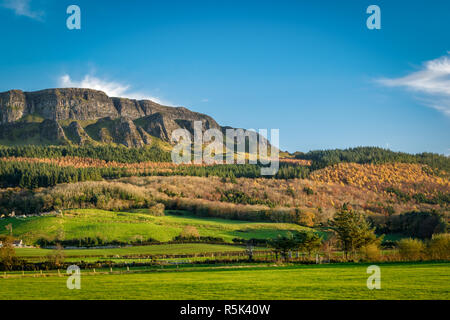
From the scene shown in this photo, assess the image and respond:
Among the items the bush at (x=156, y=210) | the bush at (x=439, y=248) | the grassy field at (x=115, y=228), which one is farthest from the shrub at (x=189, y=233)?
the bush at (x=439, y=248)

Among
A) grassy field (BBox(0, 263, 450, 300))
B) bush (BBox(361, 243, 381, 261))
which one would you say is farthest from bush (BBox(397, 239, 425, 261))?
grassy field (BBox(0, 263, 450, 300))

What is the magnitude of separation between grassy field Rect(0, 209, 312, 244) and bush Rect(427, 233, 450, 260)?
53.7 metres

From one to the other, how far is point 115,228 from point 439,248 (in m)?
81.8

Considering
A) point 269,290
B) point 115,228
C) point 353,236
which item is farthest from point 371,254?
point 115,228

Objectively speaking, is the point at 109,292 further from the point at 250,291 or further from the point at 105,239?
the point at 105,239

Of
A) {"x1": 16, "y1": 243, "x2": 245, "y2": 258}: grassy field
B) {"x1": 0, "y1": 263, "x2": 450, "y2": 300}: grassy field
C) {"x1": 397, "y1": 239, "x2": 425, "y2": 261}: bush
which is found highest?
{"x1": 0, "y1": 263, "x2": 450, "y2": 300}: grassy field

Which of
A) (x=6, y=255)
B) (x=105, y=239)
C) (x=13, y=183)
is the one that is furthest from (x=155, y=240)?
(x=13, y=183)

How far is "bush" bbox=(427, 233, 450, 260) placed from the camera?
62000 mm

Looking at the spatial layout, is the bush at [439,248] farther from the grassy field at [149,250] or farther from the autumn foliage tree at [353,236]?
the grassy field at [149,250]

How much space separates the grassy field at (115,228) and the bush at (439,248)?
53722mm

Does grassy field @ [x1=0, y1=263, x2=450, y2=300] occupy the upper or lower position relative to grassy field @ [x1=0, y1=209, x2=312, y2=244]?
upper

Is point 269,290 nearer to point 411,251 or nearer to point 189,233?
point 411,251

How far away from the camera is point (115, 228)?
108 m

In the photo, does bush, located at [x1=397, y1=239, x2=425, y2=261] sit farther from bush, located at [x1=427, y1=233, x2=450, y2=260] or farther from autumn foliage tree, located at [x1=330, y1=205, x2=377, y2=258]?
autumn foliage tree, located at [x1=330, y1=205, x2=377, y2=258]
